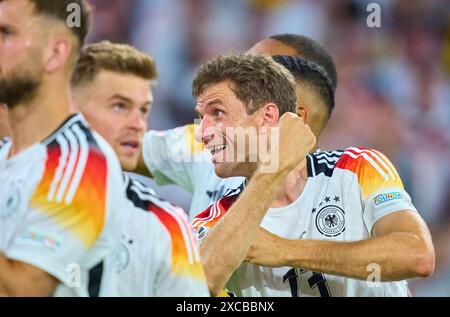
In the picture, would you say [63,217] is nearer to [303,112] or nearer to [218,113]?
[218,113]

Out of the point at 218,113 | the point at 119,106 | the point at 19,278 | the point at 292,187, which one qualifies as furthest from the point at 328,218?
the point at 19,278

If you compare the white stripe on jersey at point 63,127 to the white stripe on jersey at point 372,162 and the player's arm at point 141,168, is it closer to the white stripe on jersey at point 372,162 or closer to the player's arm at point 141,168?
the white stripe on jersey at point 372,162

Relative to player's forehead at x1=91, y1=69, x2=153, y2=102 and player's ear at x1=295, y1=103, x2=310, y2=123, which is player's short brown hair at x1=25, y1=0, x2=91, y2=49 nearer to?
player's forehead at x1=91, y1=69, x2=153, y2=102

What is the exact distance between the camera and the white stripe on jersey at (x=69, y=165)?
63.2 inches

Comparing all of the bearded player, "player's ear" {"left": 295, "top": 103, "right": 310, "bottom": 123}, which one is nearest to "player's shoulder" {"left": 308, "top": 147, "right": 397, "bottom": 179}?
"player's ear" {"left": 295, "top": 103, "right": 310, "bottom": 123}

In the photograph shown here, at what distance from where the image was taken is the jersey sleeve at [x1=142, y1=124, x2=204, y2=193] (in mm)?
2834

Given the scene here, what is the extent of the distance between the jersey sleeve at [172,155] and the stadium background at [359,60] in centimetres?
22

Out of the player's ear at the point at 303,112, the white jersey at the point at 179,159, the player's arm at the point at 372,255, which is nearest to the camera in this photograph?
the player's arm at the point at 372,255

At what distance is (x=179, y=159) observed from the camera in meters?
2.85

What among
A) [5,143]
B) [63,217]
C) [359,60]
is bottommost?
[63,217]

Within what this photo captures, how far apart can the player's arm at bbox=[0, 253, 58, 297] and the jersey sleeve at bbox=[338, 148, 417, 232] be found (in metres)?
1.05

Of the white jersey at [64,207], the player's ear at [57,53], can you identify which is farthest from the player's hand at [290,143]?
the player's ear at [57,53]

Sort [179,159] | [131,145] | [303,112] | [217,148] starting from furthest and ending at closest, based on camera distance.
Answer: [179,159]
[303,112]
[217,148]
[131,145]

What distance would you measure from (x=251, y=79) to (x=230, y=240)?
52cm
